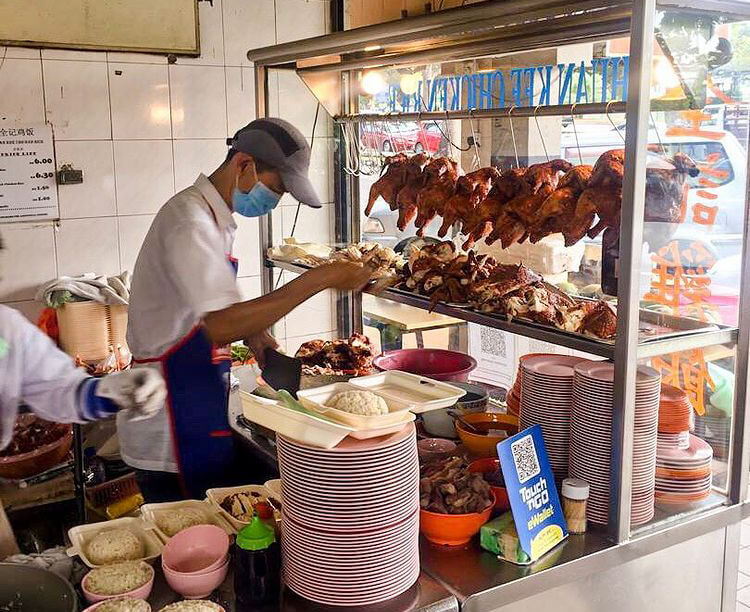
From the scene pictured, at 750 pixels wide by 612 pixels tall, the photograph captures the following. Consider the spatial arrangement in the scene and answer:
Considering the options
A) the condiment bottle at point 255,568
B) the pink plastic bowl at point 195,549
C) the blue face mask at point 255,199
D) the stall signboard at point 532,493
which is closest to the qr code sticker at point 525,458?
the stall signboard at point 532,493

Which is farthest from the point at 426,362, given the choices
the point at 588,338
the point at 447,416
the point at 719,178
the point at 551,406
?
the point at 719,178

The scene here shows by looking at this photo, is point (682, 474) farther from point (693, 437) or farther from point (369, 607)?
point (369, 607)

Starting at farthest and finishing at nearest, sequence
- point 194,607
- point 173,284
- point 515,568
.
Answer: point 173,284, point 515,568, point 194,607

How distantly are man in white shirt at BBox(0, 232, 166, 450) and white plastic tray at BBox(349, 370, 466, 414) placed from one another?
515 mm

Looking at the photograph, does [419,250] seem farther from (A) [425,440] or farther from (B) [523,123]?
(B) [523,123]

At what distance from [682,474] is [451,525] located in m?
0.69

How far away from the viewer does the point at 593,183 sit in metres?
2.24

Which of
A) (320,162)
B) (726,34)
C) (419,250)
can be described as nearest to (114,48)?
(320,162)

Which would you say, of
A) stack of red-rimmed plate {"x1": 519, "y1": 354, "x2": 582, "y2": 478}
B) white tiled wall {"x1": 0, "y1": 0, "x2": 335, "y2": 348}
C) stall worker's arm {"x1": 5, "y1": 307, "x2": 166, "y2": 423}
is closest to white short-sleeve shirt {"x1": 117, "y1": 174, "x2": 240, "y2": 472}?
stall worker's arm {"x1": 5, "y1": 307, "x2": 166, "y2": 423}

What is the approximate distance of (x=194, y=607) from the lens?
5.30ft

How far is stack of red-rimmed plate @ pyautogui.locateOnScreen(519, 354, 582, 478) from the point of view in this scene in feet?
6.99

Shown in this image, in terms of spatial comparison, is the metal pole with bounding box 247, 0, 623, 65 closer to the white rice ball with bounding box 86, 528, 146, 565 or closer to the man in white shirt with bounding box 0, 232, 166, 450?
the man in white shirt with bounding box 0, 232, 166, 450

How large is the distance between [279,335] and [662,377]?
124 inches

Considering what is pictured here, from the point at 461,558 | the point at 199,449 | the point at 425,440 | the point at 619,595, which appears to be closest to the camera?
the point at 461,558
